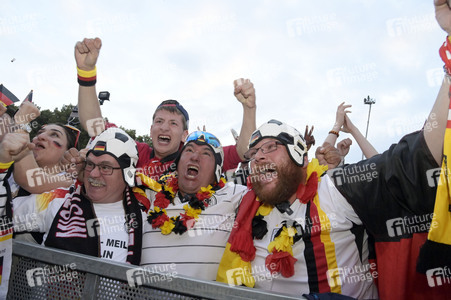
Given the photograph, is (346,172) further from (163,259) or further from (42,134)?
(42,134)

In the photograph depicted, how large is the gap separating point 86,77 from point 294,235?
262 cm

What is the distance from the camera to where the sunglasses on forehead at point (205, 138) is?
3.36 metres

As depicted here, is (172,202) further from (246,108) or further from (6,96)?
(6,96)

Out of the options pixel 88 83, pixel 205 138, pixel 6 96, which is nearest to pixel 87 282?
pixel 205 138

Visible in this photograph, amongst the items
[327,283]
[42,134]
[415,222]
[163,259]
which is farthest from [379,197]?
[42,134]

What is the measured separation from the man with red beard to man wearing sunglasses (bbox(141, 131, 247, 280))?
0.53 ft

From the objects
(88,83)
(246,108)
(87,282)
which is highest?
(88,83)

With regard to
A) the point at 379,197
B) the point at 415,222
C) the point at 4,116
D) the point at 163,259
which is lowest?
the point at 163,259

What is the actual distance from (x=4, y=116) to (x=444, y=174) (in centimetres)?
291

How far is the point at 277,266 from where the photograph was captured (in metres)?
2.49

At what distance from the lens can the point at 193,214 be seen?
2.91m

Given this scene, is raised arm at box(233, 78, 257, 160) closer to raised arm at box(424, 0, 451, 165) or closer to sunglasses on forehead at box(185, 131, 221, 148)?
sunglasses on forehead at box(185, 131, 221, 148)

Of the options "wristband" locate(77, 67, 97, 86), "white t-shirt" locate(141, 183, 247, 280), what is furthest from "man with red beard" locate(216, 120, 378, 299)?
"wristband" locate(77, 67, 97, 86)

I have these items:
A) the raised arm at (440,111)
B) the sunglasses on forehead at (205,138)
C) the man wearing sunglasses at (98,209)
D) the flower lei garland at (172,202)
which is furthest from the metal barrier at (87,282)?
the sunglasses on forehead at (205,138)
